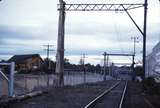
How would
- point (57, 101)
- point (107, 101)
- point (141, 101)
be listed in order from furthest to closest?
point (141, 101), point (107, 101), point (57, 101)

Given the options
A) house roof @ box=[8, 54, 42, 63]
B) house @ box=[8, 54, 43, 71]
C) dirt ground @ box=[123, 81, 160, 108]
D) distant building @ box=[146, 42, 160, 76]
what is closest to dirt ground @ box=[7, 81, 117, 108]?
dirt ground @ box=[123, 81, 160, 108]

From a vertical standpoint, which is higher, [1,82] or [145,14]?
[145,14]

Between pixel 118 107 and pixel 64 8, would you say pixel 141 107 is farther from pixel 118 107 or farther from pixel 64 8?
pixel 64 8

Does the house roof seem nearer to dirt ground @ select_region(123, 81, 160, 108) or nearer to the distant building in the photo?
the distant building

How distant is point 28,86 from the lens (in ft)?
113

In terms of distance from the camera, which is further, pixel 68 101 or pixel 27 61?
pixel 27 61

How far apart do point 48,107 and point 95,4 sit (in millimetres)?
21309

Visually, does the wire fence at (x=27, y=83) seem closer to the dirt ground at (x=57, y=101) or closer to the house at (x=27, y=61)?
the dirt ground at (x=57, y=101)

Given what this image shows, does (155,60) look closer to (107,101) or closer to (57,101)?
(107,101)

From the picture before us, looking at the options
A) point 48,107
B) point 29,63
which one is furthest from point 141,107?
point 29,63

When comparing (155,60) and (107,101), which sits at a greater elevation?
(155,60)

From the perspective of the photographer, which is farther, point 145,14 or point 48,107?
point 145,14

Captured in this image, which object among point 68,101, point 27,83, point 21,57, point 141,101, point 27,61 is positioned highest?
point 21,57

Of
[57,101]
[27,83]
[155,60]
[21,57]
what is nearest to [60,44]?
[27,83]
